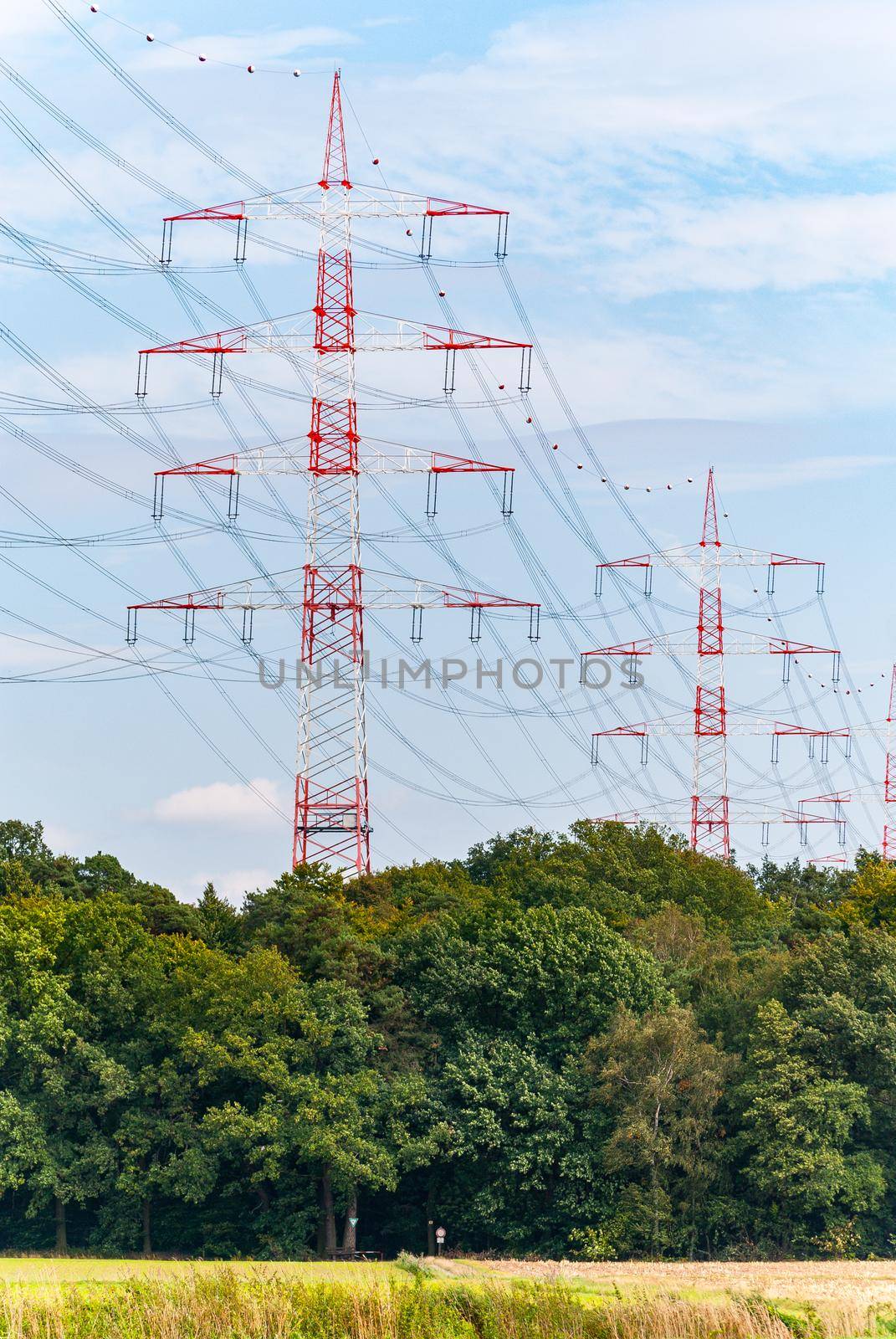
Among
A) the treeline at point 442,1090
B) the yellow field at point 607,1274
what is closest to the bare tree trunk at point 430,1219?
the treeline at point 442,1090

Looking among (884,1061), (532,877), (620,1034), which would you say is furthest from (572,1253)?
(532,877)

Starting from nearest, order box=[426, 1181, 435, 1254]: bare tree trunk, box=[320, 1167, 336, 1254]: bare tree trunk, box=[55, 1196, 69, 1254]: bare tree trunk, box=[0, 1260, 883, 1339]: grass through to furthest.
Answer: box=[0, 1260, 883, 1339]: grass, box=[320, 1167, 336, 1254]: bare tree trunk, box=[426, 1181, 435, 1254]: bare tree trunk, box=[55, 1196, 69, 1254]: bare tree trunk

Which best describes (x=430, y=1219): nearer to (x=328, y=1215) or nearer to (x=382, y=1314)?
(x=328, y=1215)

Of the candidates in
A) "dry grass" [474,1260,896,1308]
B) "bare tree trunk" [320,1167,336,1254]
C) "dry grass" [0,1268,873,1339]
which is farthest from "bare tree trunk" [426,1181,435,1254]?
"dry grass" [0,1268,873,1339]

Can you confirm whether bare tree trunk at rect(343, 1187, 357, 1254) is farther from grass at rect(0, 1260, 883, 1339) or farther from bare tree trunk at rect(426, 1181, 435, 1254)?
grass at rect(0, 1260, 883, 1339)

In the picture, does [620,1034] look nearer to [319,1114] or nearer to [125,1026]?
[319,1114]

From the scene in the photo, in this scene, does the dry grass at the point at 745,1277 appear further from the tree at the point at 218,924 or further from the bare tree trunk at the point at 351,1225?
the tree at the point at 218,924

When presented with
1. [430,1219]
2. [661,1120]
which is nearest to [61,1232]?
[430,1219]
